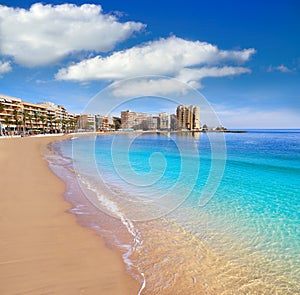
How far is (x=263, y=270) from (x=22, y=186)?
9.34 metres

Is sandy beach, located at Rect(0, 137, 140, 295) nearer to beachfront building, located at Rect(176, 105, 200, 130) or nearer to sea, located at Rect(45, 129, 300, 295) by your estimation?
sea, located at Rect(45, 129, 300, 295)

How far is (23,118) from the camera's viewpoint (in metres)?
76.3

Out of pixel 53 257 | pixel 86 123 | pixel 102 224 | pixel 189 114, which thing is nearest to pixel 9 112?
pixel 86 123

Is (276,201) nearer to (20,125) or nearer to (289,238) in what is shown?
(289,238)

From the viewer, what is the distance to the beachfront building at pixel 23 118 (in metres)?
69.9

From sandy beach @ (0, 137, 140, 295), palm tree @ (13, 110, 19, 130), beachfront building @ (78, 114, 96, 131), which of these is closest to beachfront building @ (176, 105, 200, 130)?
sandy beach @ (0, 137, 140, 295)

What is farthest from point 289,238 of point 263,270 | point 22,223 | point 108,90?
point 108,90

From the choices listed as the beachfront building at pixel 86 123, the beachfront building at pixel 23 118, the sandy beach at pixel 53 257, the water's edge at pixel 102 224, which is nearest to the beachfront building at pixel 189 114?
the water's edge at pixel 102 224

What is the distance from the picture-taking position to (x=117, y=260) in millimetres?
3973

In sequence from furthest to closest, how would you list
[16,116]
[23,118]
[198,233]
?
1. [23,118]
2. [16,116]
3. [198,233]

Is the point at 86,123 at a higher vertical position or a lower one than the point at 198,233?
higher

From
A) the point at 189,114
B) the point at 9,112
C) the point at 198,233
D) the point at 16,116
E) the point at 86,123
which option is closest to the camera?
the point at 198,233

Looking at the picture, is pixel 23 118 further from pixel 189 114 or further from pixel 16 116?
pixel 189 114

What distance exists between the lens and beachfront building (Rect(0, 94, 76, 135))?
69900 mm
